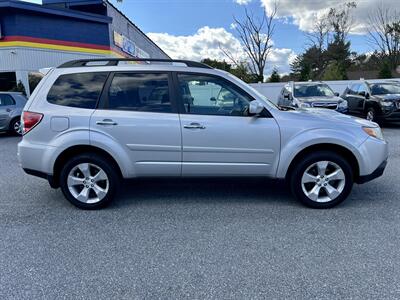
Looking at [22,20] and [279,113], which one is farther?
[22,20]

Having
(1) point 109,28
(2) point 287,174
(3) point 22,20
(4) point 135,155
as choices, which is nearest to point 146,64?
(4) point 135,155

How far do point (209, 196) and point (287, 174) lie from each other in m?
1.17

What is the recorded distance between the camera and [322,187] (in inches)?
156

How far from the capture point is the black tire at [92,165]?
4.00m

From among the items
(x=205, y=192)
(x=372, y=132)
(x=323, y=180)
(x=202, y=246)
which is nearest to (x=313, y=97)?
(x=372, y=132)

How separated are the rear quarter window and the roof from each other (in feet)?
54.5

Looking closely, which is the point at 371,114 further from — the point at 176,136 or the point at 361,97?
the point at 176,136

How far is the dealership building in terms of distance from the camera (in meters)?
17.3

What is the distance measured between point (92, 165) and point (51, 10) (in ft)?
59.0

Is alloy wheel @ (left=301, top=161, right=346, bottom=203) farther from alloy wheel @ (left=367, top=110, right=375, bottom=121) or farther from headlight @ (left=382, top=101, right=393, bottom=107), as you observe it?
alloy wheel @ (left=367, top=110, right=375, bottom=121)

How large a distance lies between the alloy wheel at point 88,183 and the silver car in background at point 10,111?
8114mm

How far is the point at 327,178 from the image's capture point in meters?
3.97

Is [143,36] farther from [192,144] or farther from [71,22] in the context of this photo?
[192,144]

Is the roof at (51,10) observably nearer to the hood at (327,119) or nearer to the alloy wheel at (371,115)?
the alloy wheel at (371,115)
